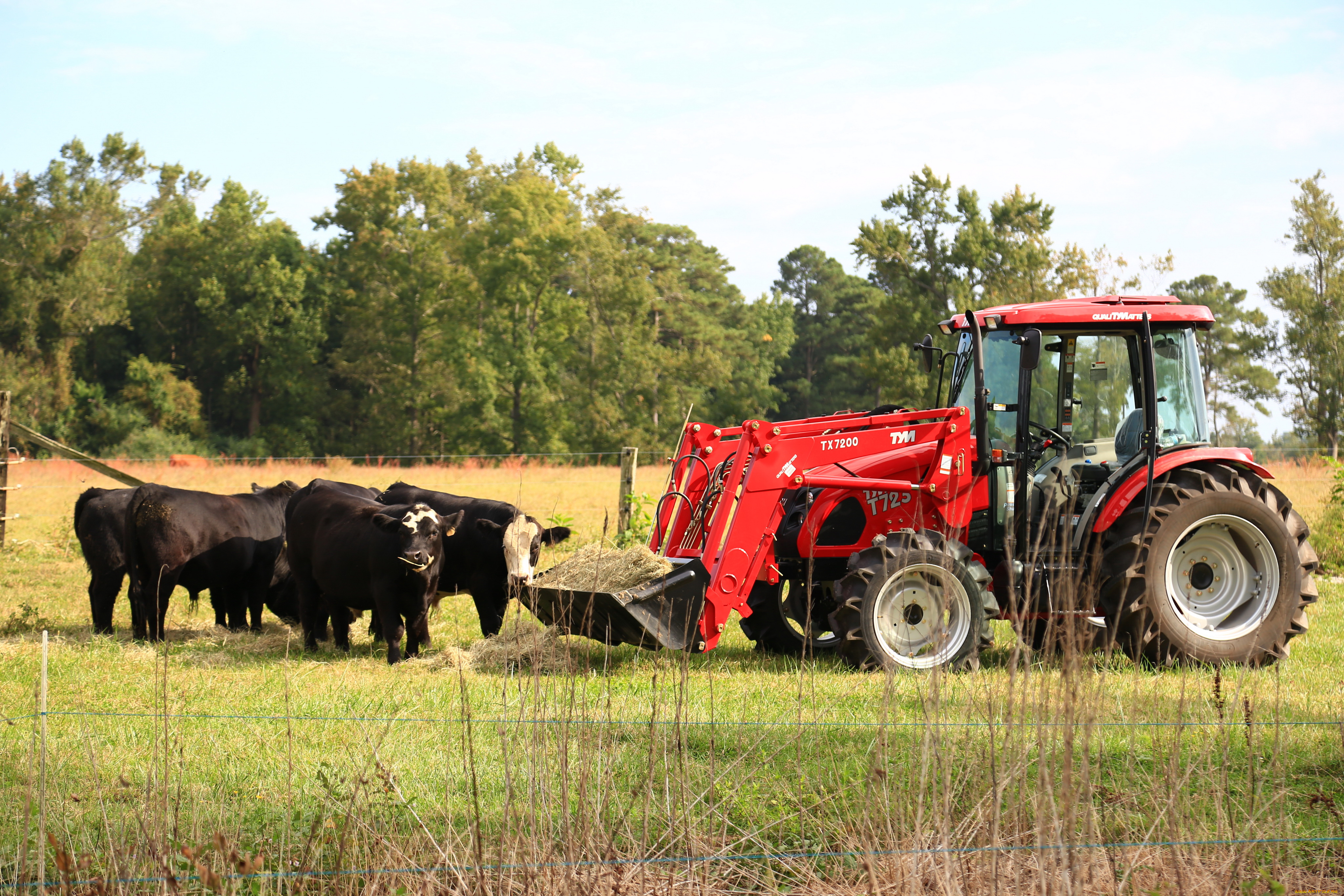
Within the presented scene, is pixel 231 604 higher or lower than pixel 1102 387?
lower

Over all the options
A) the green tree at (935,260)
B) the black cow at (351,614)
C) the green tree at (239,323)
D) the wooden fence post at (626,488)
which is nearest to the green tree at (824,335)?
the green tree at (935,260)

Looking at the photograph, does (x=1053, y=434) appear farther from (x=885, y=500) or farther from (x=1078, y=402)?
(x=885, y=500)

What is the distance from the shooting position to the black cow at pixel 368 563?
8430 mm

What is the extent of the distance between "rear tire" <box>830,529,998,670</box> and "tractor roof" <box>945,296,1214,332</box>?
1612mm

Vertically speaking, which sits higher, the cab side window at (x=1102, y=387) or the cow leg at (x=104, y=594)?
the cab side window at (x=1102, y=387)

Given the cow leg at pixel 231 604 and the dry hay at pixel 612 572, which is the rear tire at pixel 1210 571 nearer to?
the dry hay at pixel 612 572

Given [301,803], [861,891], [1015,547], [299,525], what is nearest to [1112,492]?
[1015,547]

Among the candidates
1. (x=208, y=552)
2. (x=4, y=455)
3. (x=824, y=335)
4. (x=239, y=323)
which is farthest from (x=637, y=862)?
(x=824, y=335)

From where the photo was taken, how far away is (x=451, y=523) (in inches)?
344

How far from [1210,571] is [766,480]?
10.3 ft

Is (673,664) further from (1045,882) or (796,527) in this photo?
(1045,882)

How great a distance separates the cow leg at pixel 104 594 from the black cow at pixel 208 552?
0.20 m

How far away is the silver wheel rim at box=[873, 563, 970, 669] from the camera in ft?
23.5

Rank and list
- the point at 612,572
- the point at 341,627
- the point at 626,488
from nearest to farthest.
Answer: the point at 612,572, the point at 341,627, the point at 626,488
